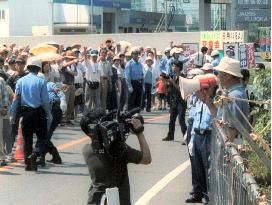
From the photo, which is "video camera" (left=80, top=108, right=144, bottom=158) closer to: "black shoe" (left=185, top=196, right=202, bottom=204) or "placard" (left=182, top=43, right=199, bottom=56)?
"black shoe" (left=185, top=196, right=202, bottom=204)

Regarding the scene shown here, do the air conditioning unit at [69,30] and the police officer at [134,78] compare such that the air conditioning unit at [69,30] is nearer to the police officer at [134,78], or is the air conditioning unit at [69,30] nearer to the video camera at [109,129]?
the police officer at [134,78]

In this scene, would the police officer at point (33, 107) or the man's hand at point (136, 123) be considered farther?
the police officer at point (33, 107)

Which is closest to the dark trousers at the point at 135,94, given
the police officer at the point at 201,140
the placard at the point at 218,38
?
the placard at the point at 218,38

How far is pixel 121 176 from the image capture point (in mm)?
5836

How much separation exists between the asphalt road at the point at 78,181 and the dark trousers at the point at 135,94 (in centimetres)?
644

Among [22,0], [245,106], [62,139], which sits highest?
[22,0]

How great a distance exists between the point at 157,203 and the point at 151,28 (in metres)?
49.8

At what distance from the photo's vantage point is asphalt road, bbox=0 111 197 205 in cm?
948

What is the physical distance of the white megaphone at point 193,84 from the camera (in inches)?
245

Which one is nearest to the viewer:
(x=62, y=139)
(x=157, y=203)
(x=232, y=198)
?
(x=232, y=198)

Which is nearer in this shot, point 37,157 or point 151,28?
point 37,157

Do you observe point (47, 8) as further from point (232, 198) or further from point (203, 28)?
point (232, 198)

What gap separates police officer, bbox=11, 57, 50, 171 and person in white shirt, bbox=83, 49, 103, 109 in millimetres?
7645

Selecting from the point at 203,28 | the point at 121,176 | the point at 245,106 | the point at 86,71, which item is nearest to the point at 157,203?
the point at 245,106
